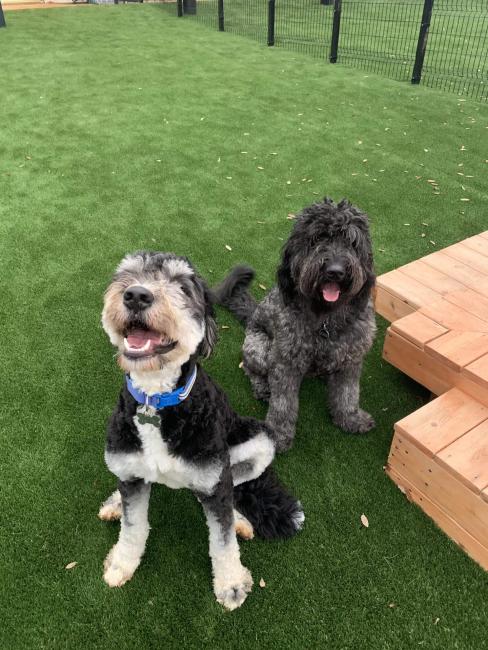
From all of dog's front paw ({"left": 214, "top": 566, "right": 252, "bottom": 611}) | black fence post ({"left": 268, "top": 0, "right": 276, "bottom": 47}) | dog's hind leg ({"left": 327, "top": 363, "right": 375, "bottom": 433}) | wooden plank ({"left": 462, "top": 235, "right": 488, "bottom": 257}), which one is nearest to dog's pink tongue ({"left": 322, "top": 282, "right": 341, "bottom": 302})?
dog's hind leg ({"left": 327, "top": 363, "right": 375, "bottom": 433})

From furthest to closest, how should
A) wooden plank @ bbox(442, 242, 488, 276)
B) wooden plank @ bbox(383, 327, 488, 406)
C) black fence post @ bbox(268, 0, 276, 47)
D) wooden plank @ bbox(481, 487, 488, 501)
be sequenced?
1. black fence post @ bbox(268, 0, 276, 47)
2. wooden plank @ bbox(442, 242, 488, 276)
3. wooden plank @ bbox(383, 327, 488, 406)
4. wooden plank @ bbox(481, 487, 488, 501)

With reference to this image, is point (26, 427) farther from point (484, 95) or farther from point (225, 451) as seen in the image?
point (484, 95)

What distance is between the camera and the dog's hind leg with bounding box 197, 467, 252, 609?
2547 millimetres

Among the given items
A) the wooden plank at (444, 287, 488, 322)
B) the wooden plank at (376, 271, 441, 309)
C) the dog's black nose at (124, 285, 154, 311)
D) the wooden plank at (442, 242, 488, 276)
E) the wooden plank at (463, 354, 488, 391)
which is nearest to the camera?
the dog's black nose at (124, 285, 154, 311)

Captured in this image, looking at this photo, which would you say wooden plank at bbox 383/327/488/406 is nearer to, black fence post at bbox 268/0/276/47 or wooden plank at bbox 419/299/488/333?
wooden plank at bbox 419/299/488/333

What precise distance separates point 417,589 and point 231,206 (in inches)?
202

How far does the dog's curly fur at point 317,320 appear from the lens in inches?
116

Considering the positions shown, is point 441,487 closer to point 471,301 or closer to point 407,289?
point 471,301

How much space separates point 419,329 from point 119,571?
110 inches

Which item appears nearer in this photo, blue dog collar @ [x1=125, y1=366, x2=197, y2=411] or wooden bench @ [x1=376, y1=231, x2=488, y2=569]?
blue dog collar @ [x1=125, y1=366, x2=197, y2=411]

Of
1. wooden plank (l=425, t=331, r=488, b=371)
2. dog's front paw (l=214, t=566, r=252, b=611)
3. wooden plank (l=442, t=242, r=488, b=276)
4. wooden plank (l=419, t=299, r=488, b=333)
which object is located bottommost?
dog's front paw (l=214, t=566, r=252, b=611)

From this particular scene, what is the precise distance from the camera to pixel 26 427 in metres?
3.73

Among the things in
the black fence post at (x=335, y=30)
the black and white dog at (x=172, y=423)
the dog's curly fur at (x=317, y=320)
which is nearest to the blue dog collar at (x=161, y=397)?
the black and white dog at (x=172, y=423)

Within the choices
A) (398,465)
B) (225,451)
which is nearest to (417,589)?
(398,465)
